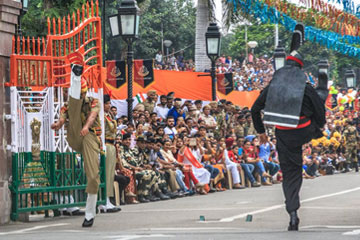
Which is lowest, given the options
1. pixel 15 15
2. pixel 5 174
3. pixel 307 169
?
pixel 307 169

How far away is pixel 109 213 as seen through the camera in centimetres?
1420

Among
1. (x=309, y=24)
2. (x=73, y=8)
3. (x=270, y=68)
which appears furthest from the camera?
(x=270, y=68)

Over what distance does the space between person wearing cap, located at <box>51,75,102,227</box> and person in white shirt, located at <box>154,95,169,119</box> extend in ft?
30.6

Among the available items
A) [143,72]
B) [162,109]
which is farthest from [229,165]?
[143,72]

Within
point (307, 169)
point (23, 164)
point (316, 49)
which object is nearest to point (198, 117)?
point (307, 169)

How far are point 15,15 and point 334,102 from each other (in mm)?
31048

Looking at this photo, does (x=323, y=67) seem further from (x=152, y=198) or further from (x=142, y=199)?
(x=152, y=198)

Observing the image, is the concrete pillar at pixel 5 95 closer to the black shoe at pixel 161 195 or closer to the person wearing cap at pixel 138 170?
the person wearing cap at pixel 138 170

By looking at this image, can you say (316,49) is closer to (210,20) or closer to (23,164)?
(210,20)

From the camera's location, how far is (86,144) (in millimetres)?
11961

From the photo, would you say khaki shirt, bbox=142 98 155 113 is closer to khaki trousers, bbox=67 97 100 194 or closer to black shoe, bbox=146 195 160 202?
black shoe, bbox=146 195 160 202

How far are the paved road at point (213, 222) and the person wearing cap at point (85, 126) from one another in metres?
0.62

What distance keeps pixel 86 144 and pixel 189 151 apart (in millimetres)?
8223

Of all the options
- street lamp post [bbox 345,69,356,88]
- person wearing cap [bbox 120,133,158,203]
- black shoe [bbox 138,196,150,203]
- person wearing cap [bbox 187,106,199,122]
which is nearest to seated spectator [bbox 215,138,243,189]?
person wearing cap [bbox 187,106,199,122]
